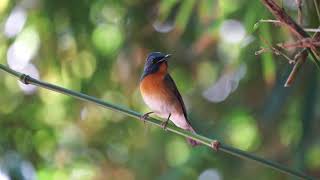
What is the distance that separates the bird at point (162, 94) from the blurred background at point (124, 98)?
0.88 metres

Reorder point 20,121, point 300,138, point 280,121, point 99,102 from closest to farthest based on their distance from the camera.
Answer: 1. point 99,102
2. point 300,138
3. point 280,121
4. point 20,121

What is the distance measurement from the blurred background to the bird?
88cm

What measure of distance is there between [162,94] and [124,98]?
178 cm

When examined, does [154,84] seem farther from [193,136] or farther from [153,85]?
[193,136]

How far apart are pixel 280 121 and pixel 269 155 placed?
25cm

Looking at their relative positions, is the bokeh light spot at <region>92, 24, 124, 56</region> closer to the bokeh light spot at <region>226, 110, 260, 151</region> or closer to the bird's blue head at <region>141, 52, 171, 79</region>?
the bokeh light spot at <region>226, 110, 260, 151</region>

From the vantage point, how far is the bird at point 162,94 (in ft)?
5.68

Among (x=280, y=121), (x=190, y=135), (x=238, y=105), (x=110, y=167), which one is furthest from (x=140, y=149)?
(x=190, y=135)

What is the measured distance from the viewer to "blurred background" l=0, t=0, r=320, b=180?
9.79 ft

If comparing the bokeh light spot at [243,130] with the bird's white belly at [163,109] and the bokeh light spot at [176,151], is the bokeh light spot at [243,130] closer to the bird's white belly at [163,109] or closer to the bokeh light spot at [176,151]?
the bokeh light spot at [176,151]

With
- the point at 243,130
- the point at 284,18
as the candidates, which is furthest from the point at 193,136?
the point at 243,130

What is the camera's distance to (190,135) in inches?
34.0

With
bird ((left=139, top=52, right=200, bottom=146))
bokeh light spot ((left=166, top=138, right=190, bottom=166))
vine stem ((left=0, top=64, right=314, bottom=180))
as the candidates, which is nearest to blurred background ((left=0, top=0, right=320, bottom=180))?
bokeh light spot ((left=166, top=138, right=190, bottom=166))

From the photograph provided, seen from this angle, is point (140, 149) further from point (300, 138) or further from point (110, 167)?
point (300, 138)
